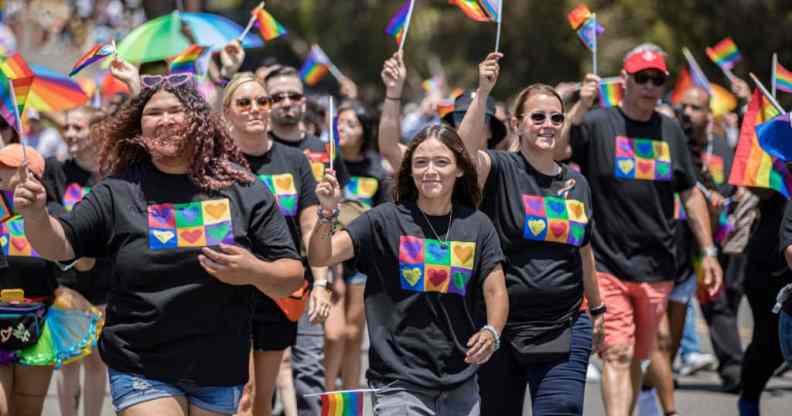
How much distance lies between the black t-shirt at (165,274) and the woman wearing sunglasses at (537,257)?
5.31ft

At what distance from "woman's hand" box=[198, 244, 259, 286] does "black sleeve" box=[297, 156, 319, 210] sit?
7.73ft

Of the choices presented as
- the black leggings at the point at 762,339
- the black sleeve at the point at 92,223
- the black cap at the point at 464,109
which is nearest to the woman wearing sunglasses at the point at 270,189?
the black cap at the point at 464,109

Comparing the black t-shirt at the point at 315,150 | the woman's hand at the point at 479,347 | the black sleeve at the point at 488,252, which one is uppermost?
the black t-shirt at the point at 315,150

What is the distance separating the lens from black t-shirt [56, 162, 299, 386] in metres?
4.88

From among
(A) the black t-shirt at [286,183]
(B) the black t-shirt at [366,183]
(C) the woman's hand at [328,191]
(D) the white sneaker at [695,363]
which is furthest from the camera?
(D) the white sneaker at [695,363]

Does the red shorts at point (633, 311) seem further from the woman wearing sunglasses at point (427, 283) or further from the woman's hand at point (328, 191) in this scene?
the woman's hand at point (328, 191)

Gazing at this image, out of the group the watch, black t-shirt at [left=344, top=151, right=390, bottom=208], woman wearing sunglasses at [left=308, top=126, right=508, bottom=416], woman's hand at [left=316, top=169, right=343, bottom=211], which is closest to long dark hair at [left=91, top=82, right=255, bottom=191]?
woman's hand at [left=316, top=169, right=343, bottom=211]

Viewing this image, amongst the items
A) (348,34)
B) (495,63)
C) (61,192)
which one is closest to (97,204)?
(495,63)

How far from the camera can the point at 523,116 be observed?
6.61m

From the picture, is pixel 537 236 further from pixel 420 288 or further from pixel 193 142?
pixel 193 142

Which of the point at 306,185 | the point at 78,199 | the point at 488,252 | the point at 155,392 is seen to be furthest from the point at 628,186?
the point at 155,392

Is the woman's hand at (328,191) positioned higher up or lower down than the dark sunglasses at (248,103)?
lower down

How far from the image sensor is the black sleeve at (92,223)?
191 inches

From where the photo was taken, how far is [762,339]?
801 cm
